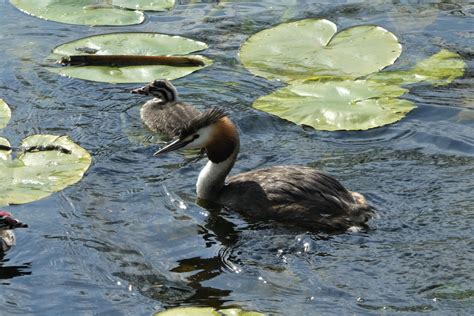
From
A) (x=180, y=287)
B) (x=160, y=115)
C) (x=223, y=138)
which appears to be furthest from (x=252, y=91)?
(x=180, y=287)

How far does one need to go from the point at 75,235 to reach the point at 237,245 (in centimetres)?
148

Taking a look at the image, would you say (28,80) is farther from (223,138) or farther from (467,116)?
(467,116)

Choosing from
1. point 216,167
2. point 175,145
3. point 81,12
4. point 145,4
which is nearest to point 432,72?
point 216,167

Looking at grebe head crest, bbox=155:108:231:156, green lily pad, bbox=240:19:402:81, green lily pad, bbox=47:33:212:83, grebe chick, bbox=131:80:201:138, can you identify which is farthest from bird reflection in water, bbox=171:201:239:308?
green lily pad, bbox=240:19:402:81

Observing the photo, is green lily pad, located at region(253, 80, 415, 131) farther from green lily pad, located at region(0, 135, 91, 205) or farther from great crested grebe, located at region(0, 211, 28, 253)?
great crested grebe, located at region(0, 211, 28, 253)

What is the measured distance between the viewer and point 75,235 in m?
10.2

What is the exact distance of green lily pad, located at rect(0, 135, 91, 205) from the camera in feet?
34.9

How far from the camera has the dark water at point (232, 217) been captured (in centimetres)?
916

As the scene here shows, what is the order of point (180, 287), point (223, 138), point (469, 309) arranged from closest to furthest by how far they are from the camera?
1. point (469, 309)
2. point (180, 287)
3. point (223, 138)

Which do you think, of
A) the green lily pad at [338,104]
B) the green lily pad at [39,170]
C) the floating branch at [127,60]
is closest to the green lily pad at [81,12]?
the floating branch at [127,60]

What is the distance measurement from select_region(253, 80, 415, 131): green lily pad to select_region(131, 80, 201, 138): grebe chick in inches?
32.5

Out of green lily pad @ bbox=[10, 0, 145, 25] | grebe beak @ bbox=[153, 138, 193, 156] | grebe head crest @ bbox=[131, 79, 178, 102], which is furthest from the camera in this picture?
green lily pad @ bbox=[10, 0, 145, 25]

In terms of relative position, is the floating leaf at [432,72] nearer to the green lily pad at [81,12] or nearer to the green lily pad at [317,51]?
the green lily pad at [317,51]

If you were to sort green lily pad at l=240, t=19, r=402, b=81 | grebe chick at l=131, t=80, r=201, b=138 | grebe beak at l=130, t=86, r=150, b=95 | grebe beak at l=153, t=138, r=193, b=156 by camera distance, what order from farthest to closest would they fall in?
green lily pad at l=240, t=19, r=402, b=81 < grebe beak at l=130, t=86, r=150, b=95 < grebe chick at l=131, t=80, r=201, b=138 < grebe beak at l=153, t=138, r=193, b=156
